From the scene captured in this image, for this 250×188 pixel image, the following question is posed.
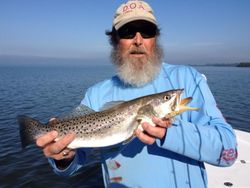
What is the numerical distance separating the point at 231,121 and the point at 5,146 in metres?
16.1

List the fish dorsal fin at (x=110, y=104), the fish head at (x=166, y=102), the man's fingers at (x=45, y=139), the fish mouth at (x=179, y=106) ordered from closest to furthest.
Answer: the fish mouth at (x=179, y=106) → the fish head at (x=166, y=102) → the man's fingers at (x=45, y=139) → the fish dorsal fin at (x=110, y=104)

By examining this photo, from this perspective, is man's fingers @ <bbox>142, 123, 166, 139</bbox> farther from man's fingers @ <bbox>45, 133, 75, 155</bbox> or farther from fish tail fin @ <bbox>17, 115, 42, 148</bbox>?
fish tail fin @ <bbox>17, 115, 42, 148</bbox>

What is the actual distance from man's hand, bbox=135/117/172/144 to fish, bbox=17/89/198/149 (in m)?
0.23

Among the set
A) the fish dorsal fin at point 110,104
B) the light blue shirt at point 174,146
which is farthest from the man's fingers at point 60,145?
the fish dorsal fin at point 110,104

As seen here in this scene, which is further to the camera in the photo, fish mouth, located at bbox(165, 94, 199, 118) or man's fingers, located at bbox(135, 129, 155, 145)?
fish mouth, located at bbox(165, 94, 199, 118)

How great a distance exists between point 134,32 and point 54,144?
2096 millimetres

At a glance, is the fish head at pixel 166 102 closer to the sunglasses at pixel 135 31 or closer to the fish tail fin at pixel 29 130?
the sunglasses at pixel 135 31

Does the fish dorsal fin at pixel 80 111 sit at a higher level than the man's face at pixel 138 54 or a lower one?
lower

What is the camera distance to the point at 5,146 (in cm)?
1499

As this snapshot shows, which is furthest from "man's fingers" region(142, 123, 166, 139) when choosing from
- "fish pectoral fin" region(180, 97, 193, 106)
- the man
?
"fish pectoral fin" region(180, 97, 193, 106)

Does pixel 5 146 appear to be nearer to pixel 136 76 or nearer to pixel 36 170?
pixel 36 170

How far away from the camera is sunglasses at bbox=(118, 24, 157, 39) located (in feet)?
14.2

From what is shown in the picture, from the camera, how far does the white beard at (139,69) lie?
4.20m

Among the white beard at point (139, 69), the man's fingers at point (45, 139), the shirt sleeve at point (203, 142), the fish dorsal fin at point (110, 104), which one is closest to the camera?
the shirt sleeve at point (203, 142)
